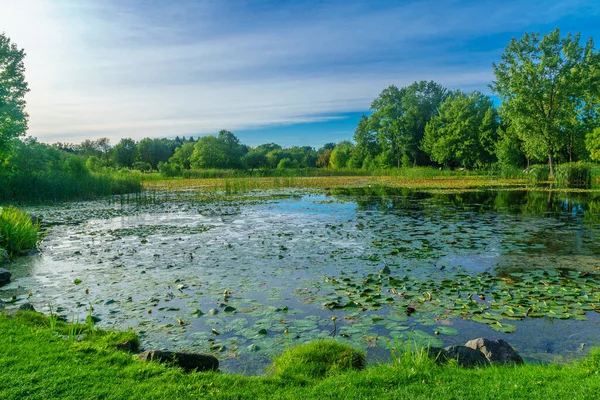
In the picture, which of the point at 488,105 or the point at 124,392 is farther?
the point at 488,105

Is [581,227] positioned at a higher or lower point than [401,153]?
lower

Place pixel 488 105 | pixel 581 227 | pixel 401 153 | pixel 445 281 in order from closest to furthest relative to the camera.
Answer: pixel 445 281
pixel 581 227
pixel 488 105
pixel 401 153

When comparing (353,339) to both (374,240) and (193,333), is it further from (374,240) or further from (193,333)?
A: (374,240)

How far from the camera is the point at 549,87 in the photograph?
38.2 meters

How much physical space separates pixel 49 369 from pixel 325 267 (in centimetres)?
575

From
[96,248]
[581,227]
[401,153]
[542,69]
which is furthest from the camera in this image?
[401,153]

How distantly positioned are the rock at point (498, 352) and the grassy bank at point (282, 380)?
18 centimetres

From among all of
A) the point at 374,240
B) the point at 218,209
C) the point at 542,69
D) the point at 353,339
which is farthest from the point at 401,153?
the point at 353,339

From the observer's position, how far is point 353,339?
5117 millimetres

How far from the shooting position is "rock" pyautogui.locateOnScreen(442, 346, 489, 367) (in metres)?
4.21

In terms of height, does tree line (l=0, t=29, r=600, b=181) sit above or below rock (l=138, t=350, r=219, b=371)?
above

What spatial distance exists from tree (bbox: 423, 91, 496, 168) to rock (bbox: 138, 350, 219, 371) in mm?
53534

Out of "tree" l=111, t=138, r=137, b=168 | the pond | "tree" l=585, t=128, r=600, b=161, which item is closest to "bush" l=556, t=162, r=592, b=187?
"tree" l=585, t=128, r=600, b=161

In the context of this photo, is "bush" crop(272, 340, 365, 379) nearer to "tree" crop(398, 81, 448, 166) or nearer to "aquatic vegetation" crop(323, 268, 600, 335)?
"aquatic vegetation" crop(323, 268, 600, 335)
